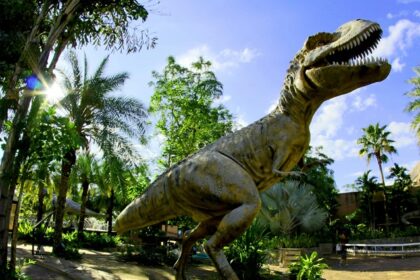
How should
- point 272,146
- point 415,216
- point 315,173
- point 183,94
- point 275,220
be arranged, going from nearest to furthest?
1. point 272,146
2. point 183,94
3. point 275,220
4. point 315,173
5. point 415,216

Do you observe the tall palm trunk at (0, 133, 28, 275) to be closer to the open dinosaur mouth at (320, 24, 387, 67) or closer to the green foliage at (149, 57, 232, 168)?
the open dinosaur mouth at (320, 24, 387, 67)

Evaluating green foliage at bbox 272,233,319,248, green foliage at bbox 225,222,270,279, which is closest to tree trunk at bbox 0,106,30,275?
green foliage at bbox 225,222,270,279

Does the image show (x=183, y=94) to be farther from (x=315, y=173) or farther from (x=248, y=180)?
(x=248, y=180)

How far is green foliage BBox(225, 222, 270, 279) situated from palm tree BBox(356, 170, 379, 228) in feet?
84.4

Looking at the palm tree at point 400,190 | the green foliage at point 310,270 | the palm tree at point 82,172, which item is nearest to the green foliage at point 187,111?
the palm tree at point 82,172

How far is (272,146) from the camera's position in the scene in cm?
399

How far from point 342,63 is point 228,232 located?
6.09 ft

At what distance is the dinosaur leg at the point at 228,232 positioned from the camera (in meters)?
3.60

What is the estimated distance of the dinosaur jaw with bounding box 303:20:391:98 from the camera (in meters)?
3.66

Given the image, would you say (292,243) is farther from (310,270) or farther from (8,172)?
(8,172)

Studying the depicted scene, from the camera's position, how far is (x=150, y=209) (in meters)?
4.29

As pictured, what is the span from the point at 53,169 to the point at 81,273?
2.07 meters

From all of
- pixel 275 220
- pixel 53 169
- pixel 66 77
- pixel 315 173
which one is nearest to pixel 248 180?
pixel 53 169

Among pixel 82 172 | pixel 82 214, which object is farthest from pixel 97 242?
pixel 82 172
